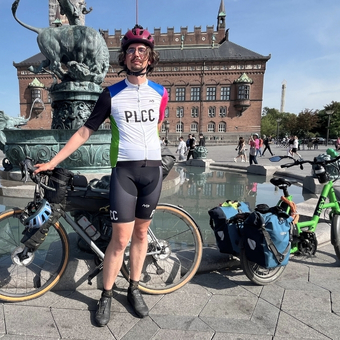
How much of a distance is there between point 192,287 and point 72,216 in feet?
3.91

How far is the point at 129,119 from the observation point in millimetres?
1944

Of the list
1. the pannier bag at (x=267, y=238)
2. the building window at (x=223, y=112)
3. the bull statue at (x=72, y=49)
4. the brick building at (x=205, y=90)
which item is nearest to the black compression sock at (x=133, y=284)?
the pannier bag at (x=267, y=238)

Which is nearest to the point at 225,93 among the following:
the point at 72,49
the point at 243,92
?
the point at 243,92

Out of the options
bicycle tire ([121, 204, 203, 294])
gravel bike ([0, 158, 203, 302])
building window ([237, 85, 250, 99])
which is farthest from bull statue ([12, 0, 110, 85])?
building window ([237, 85, 250, 99])

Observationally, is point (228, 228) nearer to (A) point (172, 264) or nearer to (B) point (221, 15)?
(A) point (172, 264)

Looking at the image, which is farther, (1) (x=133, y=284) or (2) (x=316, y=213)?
(2) (x=316, y=213)

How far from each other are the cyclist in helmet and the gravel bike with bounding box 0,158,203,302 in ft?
0.87

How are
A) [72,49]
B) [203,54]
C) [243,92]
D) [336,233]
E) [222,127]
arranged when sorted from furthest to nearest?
1. [203,54]
2. [222,127]
3. [243,92]
4. [72,49]
5. [336,233]

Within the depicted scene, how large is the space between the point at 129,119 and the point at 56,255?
4.41ft

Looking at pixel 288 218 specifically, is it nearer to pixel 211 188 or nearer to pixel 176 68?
pixel 211 188

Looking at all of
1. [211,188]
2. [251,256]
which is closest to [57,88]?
[211,188]

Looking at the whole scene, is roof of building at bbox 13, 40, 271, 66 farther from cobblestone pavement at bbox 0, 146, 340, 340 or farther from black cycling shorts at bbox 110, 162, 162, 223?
black cycling shorts at bbox 110, 162, 162, 223

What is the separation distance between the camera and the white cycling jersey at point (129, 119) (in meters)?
1.94

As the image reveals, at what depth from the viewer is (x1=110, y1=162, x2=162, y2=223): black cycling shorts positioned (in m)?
1.92
